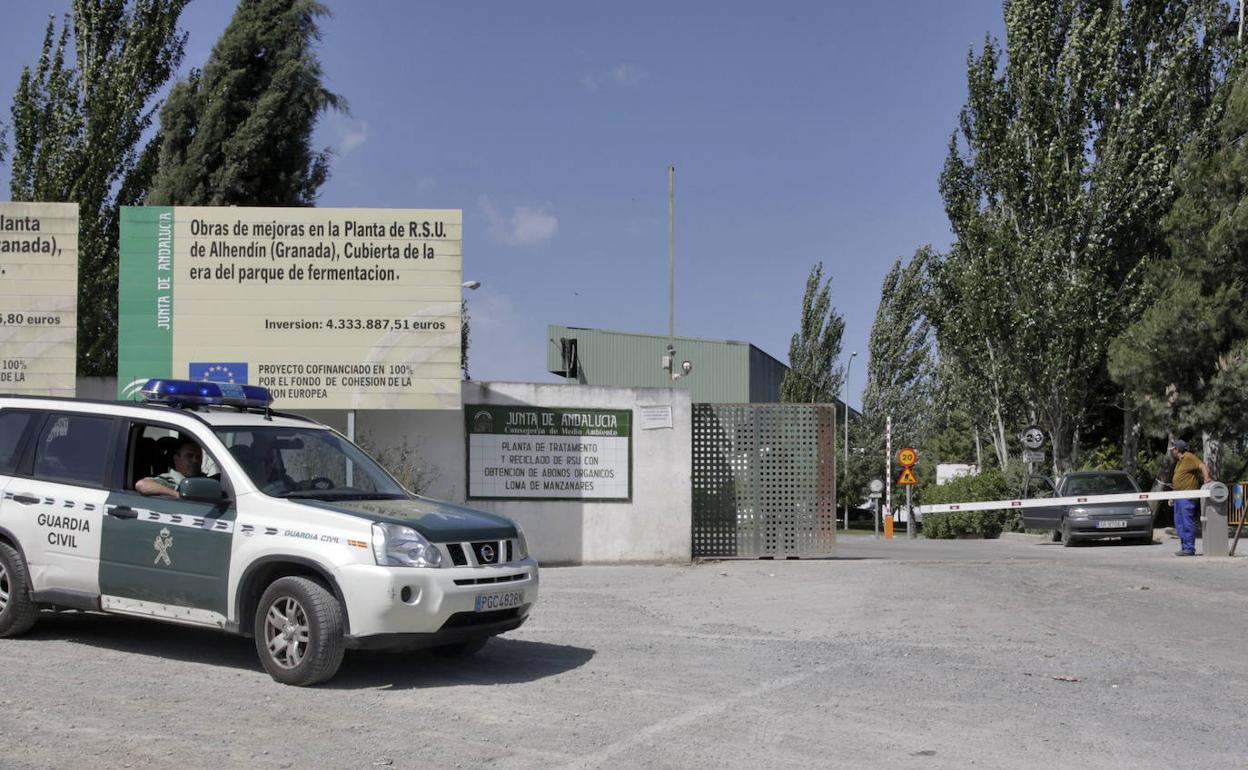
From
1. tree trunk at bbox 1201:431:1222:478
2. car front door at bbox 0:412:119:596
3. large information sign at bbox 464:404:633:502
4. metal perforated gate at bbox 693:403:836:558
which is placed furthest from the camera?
tree trunk at bbox 1201:431:1222:478

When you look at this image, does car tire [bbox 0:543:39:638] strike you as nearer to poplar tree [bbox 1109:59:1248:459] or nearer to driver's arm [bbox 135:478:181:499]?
driver's arm [bbox 135:478:181:499]

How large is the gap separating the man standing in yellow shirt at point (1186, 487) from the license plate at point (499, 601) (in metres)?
13.9

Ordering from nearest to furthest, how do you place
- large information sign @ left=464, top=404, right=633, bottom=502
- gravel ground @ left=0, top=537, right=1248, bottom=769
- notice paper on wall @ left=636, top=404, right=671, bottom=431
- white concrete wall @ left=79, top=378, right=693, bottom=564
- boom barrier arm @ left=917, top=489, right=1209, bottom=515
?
gravel ground @ left=0, top=537, right=1248, bottom=769
white concrete wall @ left=79, top=378, right=693, bottom=564
large information sign @ left=464, top=404, right=633, bottom=502
notice paper on wall @ left=636, top=404, right=671, bottom=431
boom barrier arm @ left=917, top=489, right=1209, bottom=515

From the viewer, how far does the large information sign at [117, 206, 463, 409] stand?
1489cm

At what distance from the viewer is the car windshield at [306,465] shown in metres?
8.09

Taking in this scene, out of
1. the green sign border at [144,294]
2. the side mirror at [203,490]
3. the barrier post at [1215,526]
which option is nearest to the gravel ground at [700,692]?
the side mirror at [203,490]

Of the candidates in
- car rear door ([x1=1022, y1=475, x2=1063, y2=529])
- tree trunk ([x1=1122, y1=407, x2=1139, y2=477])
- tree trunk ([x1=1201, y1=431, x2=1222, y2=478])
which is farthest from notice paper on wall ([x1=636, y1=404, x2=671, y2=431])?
tree trunk ([x1=1122, y1=407, x2=1139, y2=477])

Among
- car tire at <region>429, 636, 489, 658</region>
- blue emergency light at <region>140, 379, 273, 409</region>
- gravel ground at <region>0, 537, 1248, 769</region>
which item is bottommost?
gravel ground at <region>0, 537, 1248, 769</region>

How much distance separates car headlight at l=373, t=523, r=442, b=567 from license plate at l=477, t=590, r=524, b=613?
407 mm

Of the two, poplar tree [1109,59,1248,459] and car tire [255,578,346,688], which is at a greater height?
poplar tree [1109,59,1248,459]

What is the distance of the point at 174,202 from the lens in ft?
92.5

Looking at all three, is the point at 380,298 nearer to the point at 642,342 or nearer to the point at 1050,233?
the point at 1050,233

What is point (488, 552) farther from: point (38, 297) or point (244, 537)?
point (38, 297)

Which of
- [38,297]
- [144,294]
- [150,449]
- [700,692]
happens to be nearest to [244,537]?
[150,449]
